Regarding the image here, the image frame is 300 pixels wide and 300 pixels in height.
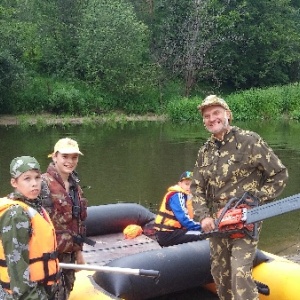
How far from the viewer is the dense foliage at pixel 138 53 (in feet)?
78.0

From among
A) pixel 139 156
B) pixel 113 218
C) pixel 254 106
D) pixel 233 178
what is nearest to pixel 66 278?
pixel 233 178

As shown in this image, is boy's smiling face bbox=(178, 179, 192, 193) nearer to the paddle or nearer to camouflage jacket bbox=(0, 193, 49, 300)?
the paddle

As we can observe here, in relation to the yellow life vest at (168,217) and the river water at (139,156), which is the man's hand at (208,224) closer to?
the yellow life vest at (168,217)

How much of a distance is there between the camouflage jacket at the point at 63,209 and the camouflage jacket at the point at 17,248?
2.24ft

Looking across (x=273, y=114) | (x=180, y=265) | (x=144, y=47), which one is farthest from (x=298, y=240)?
(x=144, y=47)

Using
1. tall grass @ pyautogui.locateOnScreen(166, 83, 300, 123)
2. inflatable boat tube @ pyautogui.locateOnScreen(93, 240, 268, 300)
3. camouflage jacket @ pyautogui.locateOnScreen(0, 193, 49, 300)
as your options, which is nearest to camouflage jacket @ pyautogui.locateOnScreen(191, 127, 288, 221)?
inflatable boat tube @ pyautogui.locateOnScreen(93, 240, 268, 300)

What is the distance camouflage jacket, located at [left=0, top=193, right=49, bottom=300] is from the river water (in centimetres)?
395

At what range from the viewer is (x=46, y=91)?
A: 24.2 meters

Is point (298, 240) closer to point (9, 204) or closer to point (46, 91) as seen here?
point (9, 204)

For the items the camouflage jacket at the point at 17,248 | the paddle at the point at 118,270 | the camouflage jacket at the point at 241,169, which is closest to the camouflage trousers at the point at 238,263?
the camouflage jacket at the point at 241,169

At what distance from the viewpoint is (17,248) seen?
255 centimetres

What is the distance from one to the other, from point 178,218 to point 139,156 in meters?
8.56

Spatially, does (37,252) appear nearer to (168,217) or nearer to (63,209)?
(63,209)

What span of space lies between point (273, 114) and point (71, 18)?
Answer: 1054 centimetres
